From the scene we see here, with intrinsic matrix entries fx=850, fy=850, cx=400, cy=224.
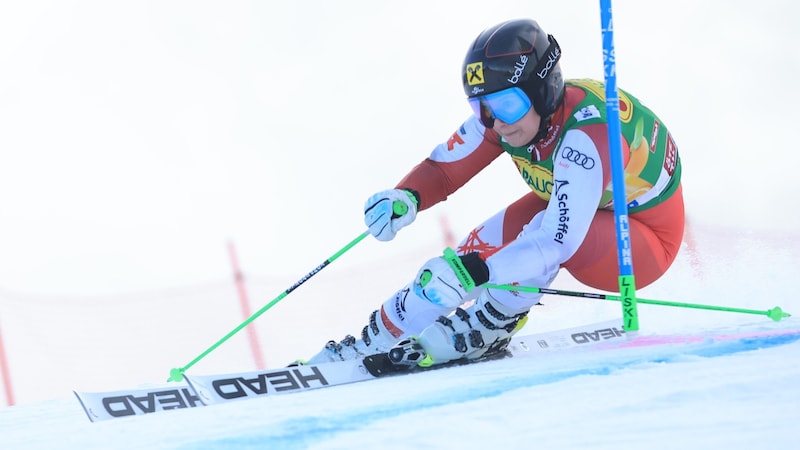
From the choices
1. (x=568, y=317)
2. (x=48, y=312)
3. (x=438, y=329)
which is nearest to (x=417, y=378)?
(x=438, y=329)

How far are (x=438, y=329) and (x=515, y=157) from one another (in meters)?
0.80

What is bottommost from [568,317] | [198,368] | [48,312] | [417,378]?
[568,317]

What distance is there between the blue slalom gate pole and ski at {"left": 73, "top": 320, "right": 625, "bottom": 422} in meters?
0.43

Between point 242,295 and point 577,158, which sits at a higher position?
point 242,295

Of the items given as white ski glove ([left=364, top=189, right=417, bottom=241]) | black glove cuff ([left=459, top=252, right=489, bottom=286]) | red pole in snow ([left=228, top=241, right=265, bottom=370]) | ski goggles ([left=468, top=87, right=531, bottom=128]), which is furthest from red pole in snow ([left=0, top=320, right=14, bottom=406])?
ski goggles ([left=468, top=87, right=531, bottom=128])

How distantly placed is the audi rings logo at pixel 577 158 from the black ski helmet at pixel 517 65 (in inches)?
7.9

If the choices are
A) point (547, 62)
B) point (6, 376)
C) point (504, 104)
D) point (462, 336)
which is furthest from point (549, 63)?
point (6, 376)

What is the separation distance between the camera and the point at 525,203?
3.71 m

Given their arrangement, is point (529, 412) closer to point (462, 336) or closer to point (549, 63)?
point (462, 336)

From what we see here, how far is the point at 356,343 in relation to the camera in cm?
351

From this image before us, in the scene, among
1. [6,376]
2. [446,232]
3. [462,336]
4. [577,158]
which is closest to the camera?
[577,158]

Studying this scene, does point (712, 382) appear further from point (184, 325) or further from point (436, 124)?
point (436, 124)

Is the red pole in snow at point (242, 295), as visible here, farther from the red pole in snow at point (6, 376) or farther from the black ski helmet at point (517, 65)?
the black ski helmet at point (517, 65)

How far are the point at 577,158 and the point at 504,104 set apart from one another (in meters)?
0.34
